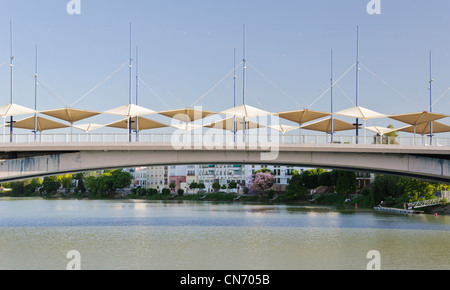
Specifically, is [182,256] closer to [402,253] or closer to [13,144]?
[402,253]

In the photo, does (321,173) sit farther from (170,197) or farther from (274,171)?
(170,197)

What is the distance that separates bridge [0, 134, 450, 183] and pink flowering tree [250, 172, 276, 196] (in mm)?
69033

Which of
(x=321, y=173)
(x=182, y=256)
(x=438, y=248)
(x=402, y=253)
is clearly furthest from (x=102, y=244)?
(x=321, y=173)

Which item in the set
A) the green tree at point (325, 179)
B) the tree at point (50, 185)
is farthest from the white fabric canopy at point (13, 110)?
the tree at point (50, 185)

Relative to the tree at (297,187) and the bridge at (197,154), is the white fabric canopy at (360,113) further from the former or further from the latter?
the tree at (297,187)

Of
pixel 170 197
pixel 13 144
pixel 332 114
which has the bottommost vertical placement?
pixel 170 197

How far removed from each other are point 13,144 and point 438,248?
27983 millimetres

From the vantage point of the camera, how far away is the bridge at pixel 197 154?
34438 millimetres

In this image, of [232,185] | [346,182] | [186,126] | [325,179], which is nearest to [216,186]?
[232,185]

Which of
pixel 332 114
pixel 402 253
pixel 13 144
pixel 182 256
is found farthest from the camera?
pixel 332 114

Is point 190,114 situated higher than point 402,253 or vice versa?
point 190,114
